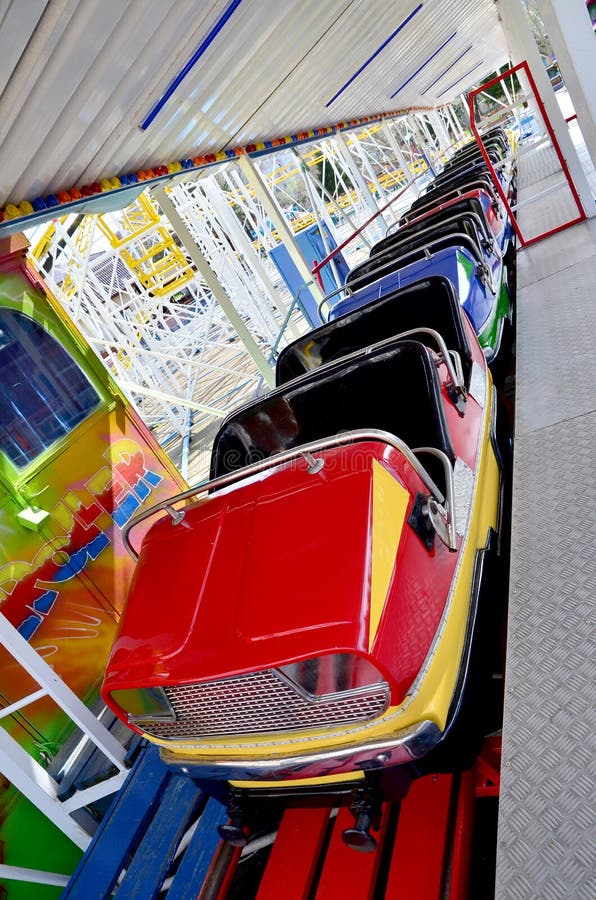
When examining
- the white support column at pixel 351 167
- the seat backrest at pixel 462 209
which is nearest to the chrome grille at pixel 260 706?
the seat backrest at pixel 462 209

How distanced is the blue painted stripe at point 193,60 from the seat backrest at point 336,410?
221 cm

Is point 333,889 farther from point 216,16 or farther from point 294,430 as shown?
point 216,16

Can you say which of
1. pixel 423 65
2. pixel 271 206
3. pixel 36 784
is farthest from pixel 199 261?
pixel 423 65

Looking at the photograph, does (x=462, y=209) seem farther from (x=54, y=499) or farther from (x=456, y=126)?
(x=456, y=126)

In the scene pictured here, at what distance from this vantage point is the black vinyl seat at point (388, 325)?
3.08 meters

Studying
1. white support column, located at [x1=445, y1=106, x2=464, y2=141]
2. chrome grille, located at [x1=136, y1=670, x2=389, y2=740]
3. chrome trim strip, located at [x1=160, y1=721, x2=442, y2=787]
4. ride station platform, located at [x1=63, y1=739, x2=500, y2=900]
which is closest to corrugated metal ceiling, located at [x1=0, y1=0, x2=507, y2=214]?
chrome grille, located at [x1=136, y1=670, x2=389, y2=740]

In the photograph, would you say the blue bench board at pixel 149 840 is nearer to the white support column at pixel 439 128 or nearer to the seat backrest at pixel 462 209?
the seat backrest at pixel 462 209

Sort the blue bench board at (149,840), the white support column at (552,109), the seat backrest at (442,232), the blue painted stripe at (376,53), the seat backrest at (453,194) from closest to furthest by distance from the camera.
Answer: the blue bench board at (149,840) < the seat backrest at (442,232) < the white support column at (552,109) < the seat backrest at (453,194) < the blue painted stripe at (376,53)

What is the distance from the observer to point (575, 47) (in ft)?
15.6

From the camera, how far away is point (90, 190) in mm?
3898

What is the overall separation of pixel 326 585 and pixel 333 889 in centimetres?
101

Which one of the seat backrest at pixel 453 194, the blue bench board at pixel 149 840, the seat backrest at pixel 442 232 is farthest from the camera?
the seat backrest at pixel 453 194

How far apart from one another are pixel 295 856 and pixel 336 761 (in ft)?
2.23

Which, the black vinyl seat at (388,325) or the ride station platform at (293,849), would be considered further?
the black vinyl seat at (388,325)
